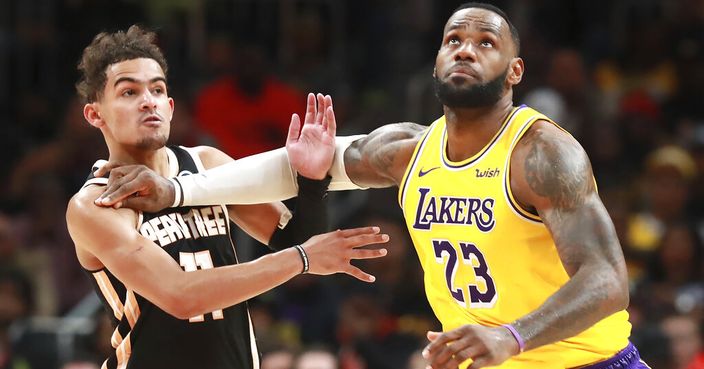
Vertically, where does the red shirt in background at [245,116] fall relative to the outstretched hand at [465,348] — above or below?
below

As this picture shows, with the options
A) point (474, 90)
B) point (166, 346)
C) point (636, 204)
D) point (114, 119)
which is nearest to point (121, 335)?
point (166, 346)

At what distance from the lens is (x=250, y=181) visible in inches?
239

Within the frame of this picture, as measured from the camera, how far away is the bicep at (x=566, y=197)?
16.2ft

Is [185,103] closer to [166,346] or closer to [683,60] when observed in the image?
[683,60]

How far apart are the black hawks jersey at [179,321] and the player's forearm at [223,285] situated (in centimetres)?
24

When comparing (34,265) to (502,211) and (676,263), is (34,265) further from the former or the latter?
(502,211)

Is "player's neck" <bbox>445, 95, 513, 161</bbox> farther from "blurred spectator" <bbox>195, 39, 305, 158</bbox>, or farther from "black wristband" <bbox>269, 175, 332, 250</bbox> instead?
"blurred spectator" <bbox>195, 39, 305, 158</bbox>

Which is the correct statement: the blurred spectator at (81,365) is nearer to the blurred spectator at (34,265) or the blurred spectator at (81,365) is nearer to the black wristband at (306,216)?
the blurred spectator at (34,265)

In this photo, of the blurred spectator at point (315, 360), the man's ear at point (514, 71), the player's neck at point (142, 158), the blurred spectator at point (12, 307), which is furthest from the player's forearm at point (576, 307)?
the blurred spectator at point (12, 307)

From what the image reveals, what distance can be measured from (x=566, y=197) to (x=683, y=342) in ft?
13.8

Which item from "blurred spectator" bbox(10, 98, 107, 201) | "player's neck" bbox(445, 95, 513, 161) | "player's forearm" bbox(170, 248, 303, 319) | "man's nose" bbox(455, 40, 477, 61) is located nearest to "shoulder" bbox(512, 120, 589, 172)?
"player's neck" bbox(445, 95, 513, 161)

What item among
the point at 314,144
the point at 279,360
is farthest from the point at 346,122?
the point at 314,144

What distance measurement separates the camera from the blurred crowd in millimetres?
9508

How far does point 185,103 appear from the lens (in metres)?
11.7
